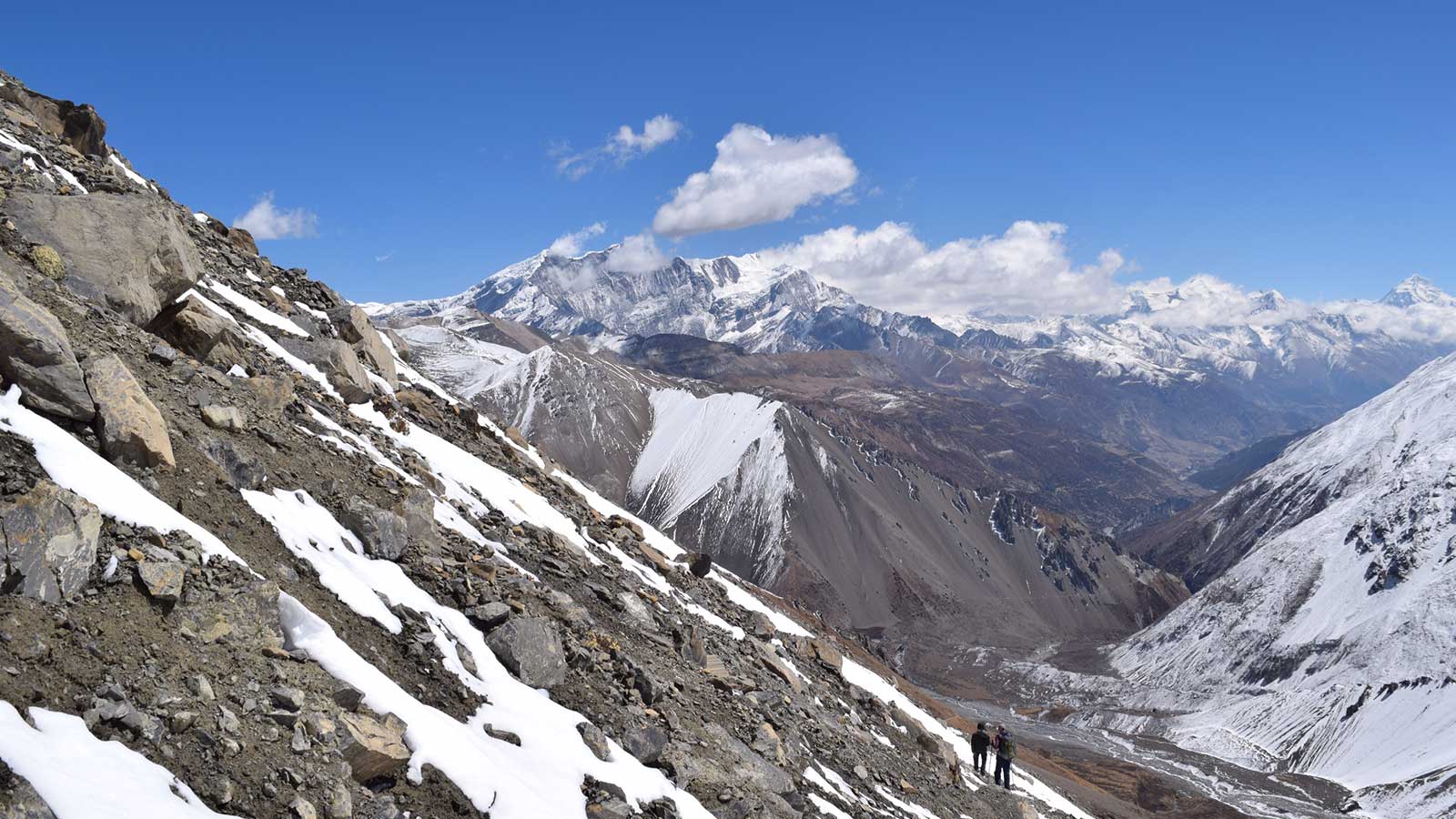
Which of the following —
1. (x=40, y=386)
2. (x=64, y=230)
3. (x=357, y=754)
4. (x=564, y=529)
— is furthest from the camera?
(x=564, y=529)

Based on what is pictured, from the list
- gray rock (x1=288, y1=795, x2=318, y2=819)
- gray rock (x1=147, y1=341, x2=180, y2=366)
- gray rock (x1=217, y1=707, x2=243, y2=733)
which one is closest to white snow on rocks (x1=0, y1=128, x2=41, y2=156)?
gray rock (x1=147, y1=341, x2=180, y2=366)

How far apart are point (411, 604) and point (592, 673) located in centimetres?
427

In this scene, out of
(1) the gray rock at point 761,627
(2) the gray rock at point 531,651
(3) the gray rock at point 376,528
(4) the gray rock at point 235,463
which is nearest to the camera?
(4) the gray rock at point 235,463

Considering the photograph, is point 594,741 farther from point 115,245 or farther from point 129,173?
point 129,173

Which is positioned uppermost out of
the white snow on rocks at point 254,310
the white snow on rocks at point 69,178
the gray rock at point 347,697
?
the white snow on rocks at point 69,178

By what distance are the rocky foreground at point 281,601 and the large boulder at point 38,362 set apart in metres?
0.04

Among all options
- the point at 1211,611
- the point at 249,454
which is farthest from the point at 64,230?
the point at 1211,611

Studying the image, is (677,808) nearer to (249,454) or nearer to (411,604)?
(411,604)

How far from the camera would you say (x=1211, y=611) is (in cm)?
17525

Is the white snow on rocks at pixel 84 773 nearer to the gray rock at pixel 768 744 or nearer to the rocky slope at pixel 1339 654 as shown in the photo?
the gray rock at pixel 768 744

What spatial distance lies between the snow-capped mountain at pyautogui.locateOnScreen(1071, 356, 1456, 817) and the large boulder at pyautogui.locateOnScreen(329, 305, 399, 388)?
4946 inches

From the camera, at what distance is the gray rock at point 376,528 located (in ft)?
53.6

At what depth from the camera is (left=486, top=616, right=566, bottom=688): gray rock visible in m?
15.9

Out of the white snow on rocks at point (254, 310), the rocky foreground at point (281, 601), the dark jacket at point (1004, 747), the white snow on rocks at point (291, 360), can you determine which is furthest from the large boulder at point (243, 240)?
the dark jacket at point (1004, 747)
